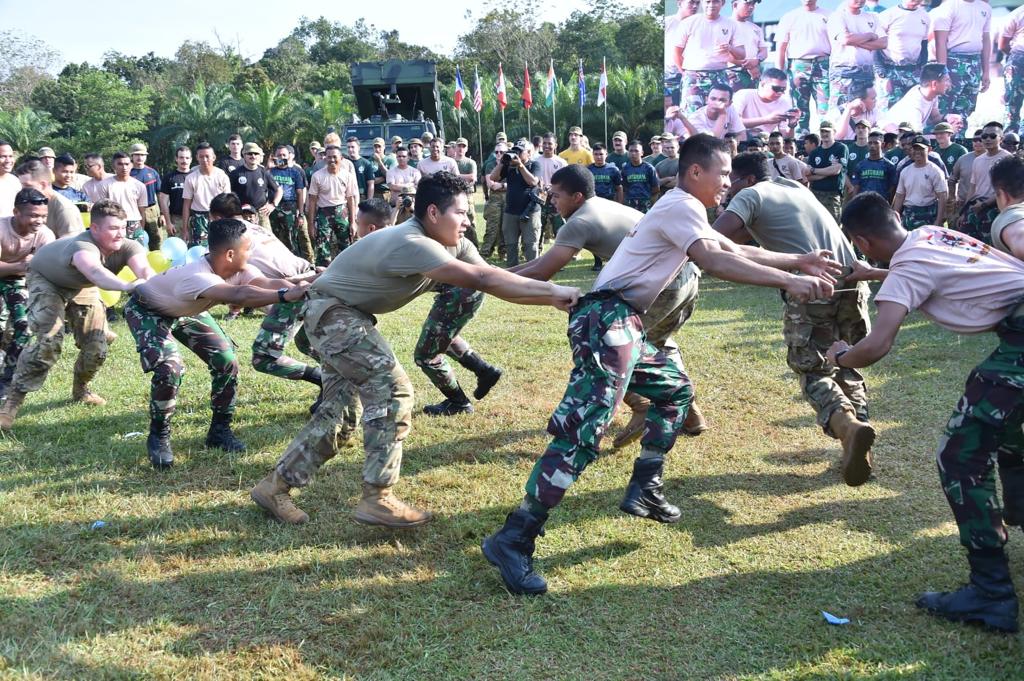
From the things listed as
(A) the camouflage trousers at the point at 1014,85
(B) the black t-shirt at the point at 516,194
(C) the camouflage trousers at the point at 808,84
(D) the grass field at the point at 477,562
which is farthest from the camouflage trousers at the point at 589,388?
(A) the camouflage trousers at the point at 1014,85

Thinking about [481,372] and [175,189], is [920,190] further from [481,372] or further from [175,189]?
[175,189]

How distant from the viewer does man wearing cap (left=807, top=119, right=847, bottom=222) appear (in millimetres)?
12391

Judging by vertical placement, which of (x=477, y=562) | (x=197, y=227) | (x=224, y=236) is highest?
(x=224, y=236)

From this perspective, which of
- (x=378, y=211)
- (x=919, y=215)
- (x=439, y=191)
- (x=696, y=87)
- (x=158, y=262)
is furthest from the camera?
(x=696, y=87)

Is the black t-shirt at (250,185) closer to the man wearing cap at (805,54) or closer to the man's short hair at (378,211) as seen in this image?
the man's short hair at (378,211)

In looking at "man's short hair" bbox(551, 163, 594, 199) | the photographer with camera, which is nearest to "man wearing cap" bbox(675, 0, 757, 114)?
the photographer with camera

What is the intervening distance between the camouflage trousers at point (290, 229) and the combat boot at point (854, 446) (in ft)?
31.2

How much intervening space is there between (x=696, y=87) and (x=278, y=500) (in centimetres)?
2275

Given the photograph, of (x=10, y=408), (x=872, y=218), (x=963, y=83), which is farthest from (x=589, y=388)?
(x=963, y=83)

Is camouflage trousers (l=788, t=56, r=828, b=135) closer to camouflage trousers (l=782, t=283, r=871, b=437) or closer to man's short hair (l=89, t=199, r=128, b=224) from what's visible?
camouflage trousers (l=782, t=283, r=871, b=437)

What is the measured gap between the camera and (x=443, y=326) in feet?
19.6

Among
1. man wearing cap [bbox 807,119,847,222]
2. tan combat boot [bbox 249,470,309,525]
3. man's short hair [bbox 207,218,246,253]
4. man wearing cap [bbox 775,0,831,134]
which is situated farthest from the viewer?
man wearing cap [bbox 775,0,831,134]

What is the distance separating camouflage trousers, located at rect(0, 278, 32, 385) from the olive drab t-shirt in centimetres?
355

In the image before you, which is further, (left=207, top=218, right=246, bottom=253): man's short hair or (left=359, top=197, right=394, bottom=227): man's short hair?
(left=359, top=197, right=394, bottom=227): man's short hair
